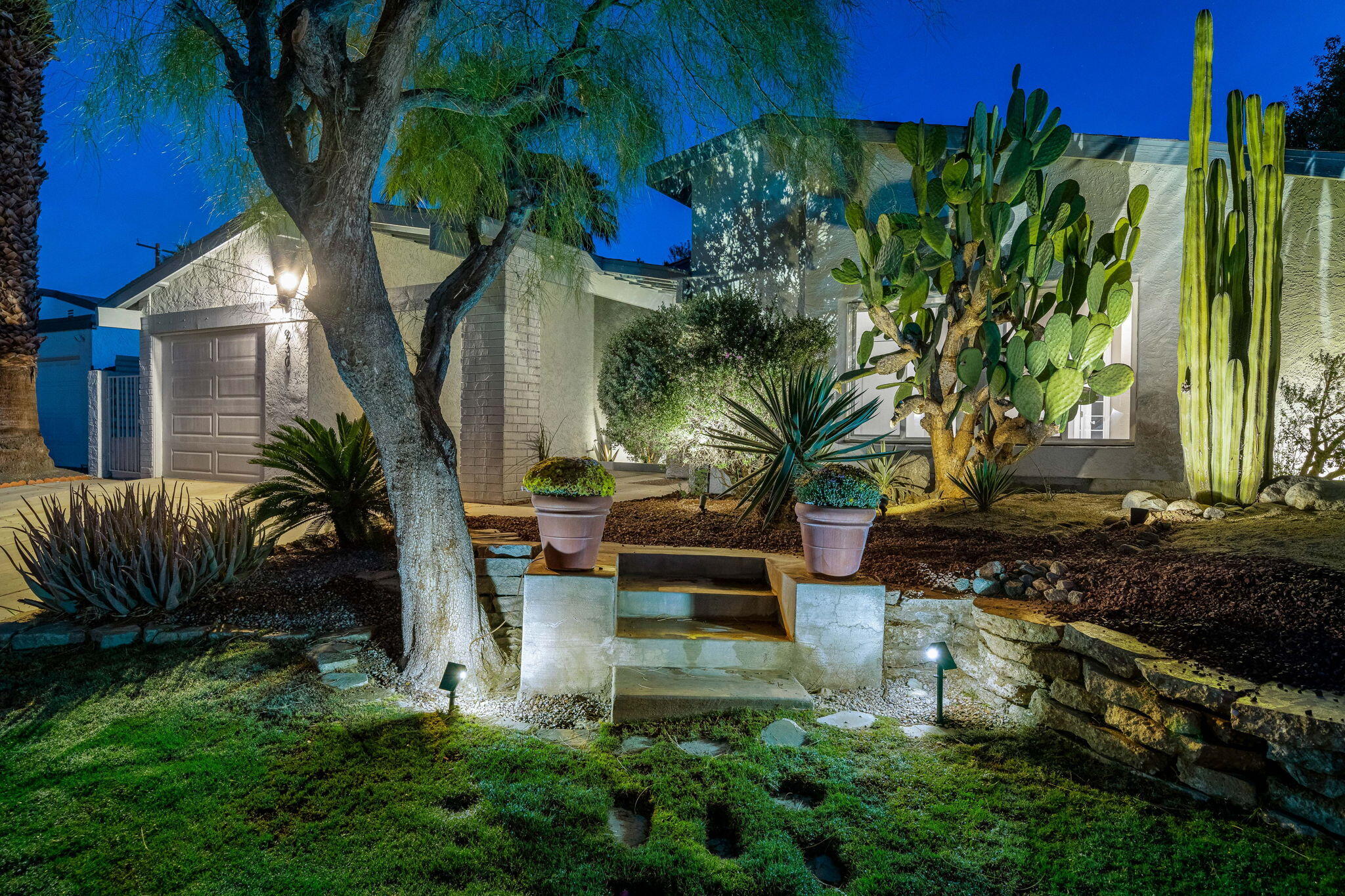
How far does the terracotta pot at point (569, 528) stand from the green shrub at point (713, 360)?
263 cm

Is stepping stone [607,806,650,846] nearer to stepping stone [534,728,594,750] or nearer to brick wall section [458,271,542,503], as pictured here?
stepping stone [534,728,594,750]

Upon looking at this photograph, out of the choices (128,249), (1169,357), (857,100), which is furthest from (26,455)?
(128,249)

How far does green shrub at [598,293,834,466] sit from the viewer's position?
6734 mm

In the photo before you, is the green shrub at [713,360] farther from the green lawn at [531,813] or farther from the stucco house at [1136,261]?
the green lawn at [531,813]

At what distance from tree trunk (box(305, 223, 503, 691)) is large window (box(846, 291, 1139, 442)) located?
4.92 metres

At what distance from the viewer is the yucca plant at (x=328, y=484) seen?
196 inches

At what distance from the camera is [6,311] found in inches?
369

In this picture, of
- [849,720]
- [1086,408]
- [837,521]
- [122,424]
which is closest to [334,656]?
[849,720]

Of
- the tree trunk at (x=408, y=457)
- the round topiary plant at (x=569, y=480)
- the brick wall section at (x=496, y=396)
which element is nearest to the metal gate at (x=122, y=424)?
the brick wall section at (x=496, y=396)

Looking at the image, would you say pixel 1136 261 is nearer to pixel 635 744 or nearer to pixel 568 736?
pixel 635 744

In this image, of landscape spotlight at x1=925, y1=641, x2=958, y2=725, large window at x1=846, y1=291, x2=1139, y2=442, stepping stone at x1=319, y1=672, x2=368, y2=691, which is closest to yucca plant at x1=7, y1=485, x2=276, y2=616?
stepping stone at x1=319, y1=672, x2=368, y2=691

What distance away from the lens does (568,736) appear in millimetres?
3219

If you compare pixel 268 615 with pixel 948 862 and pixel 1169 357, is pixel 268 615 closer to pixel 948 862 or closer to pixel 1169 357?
pixel 948 862

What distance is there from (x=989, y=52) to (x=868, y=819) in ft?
18.6
